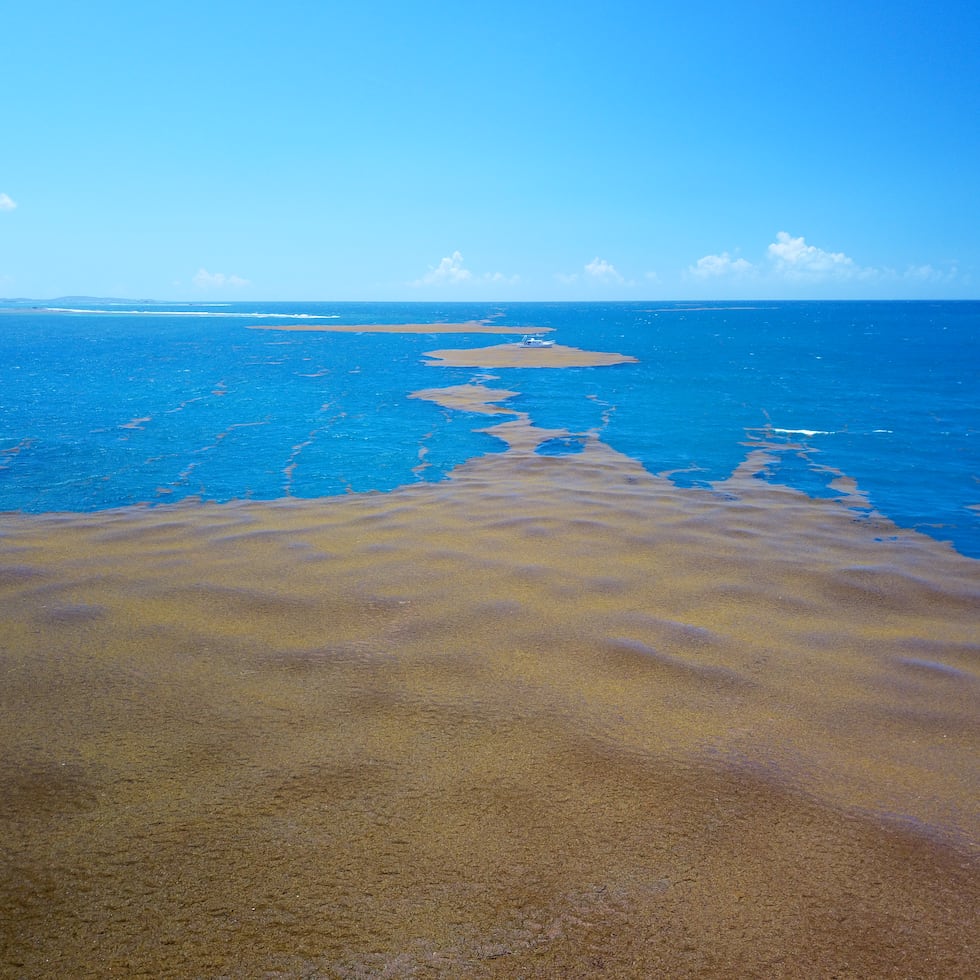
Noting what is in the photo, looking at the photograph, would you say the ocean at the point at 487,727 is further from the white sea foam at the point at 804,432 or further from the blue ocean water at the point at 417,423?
the white sea foam at the point at 804,432

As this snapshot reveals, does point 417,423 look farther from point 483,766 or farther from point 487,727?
point 483,766

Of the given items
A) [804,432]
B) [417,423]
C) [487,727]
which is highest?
[804,432]

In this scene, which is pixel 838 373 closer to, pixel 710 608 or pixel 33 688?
pixel 710 608

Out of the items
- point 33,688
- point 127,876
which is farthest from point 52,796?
point 33,688

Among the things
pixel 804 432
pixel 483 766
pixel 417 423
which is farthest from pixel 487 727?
pixel 804 432

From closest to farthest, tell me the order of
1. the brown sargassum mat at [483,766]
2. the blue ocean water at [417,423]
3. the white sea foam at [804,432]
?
1. the brown sargassum mat at [483,766]
2. the blue ocean water at [417,423]
3. the white sea foam at [804,432]

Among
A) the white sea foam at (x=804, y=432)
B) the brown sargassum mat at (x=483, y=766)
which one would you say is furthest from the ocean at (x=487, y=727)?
the white sea foam at (x=804, y=432)
